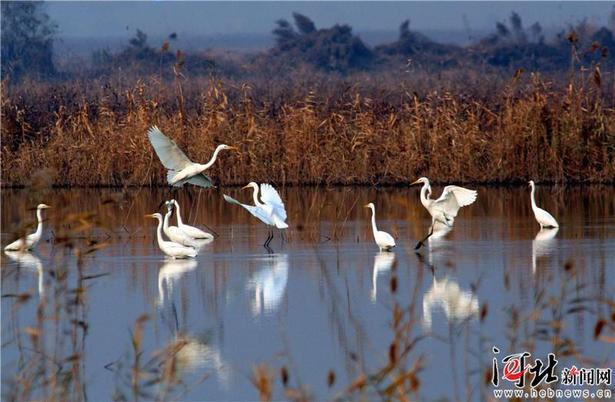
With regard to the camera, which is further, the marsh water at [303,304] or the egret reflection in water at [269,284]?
the egret reflection in water at [269,284]

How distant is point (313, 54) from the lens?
47750 mm

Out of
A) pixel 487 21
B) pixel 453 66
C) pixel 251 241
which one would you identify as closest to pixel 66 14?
Result: pixel 487 21

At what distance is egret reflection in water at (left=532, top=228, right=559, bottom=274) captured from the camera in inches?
402

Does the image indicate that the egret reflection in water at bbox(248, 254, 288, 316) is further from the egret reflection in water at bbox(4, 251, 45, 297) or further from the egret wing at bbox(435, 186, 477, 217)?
the egret wing at bbox(435, 186, 477, 217)

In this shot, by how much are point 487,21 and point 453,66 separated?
78.6ft

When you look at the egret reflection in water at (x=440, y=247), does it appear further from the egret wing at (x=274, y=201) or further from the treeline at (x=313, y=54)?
the treeline at (x=313, y=54)

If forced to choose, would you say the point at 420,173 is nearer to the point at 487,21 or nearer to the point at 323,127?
the point at 323,127

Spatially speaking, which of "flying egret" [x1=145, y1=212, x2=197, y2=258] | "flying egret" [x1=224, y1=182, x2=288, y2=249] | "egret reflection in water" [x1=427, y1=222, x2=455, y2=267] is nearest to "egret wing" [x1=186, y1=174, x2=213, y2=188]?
"flying egret" [x1=224, y1=182, x2=288, y2=249]

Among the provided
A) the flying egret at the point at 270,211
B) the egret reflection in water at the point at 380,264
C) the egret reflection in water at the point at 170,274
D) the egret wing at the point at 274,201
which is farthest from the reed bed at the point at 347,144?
the egret reflection in water at the point at 170,274

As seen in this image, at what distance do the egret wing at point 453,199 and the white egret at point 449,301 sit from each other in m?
3.07

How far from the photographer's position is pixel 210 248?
11.2 meters

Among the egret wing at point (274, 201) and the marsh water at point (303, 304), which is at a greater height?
the egret wing at point (274, 201)

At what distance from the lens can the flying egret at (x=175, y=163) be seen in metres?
13.1

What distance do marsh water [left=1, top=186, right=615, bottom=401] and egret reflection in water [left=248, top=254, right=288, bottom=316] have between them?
2cm
